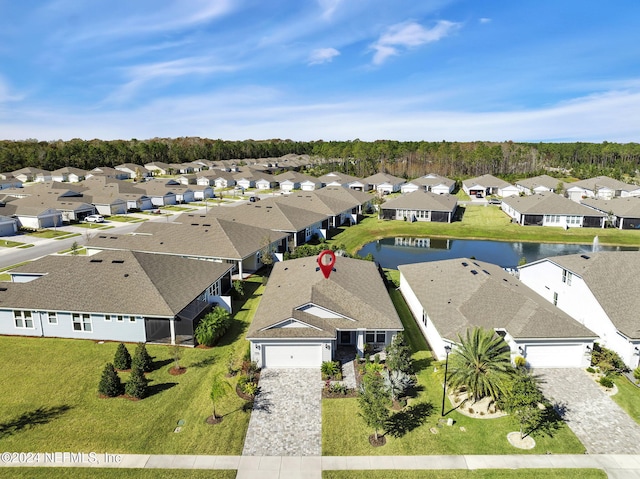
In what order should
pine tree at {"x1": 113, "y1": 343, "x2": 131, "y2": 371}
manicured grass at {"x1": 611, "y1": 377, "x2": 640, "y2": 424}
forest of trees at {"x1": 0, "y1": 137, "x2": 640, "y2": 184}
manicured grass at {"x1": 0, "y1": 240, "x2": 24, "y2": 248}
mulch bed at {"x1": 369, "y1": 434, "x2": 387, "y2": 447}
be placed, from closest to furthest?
1. mulch bed at {"x1": 369, "y1": 434, "x2": 387, "y2": 447}
2. manicured grass at {"x1": 611, "y1": 377, "x2": 640, "y2": 424}
3. pine tree at {"x1": 113, "y1": 343, "x2": 131, "y2": 371}
4. manicured grass at {"x1": 0, "y1": 240, "x2": 24, "y2": 248}
5. forest of trees at {"x1": 0, "y1": 137, "x2": 640, "y2": 184}

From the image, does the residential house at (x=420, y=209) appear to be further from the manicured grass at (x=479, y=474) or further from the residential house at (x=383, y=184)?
the manicured grass at (x=479, y=474)

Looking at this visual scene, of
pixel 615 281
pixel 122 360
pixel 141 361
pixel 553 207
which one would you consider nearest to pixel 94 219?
pixel 122 360

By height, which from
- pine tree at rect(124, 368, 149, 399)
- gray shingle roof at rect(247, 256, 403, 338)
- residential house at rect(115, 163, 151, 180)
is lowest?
pine tree at rect(124, 368, 149, 399)

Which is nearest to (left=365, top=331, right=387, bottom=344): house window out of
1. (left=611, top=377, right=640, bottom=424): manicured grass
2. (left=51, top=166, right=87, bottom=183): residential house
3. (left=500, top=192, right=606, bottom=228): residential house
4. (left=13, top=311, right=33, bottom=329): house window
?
(left=611, top=377, right=640, bottom=424): manicured grass

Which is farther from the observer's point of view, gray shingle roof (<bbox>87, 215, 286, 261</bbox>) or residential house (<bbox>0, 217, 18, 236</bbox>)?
residential house (<bbox>0, 217, 18, 236</bbox>)

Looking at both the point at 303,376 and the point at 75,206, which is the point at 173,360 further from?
the point at 75,206

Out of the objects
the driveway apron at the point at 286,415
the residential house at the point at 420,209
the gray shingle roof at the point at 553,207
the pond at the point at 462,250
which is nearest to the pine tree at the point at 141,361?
the driveway apron at the point at 286,415

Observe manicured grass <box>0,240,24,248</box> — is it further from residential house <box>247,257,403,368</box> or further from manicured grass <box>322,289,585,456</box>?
manicured grass <box>322,289,585,456</box>
